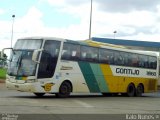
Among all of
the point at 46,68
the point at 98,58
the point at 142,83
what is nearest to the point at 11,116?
the point at 46,68

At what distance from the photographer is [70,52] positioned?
24.9 metres

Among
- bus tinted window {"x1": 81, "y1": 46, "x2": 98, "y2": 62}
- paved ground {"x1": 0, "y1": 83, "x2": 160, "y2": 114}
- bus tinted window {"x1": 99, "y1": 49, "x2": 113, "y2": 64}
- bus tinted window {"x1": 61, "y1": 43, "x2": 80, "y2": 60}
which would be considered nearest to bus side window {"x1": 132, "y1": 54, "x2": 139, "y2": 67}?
bus tinted window {"x1": 99, "y1": 49, "x2": 113, "y2": 64}

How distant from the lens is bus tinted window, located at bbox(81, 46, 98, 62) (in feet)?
85.3

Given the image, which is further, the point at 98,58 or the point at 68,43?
the point at 98,58

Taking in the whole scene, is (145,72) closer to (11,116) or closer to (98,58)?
(98,58)

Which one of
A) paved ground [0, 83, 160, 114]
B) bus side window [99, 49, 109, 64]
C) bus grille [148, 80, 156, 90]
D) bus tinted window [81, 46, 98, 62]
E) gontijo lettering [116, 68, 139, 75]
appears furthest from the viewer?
bus grille [148, 80, 156, 90]

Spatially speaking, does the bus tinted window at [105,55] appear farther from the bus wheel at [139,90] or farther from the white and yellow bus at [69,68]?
the bus wheel at [139,90]

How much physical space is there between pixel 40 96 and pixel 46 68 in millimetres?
2337

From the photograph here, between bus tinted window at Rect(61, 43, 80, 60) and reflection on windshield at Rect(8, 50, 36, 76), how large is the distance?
1.98 m

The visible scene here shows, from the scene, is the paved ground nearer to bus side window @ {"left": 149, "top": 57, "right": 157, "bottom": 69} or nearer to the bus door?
the bus door

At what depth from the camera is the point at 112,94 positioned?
104 feet

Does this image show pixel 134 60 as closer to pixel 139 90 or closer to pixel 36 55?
pixel 139 90

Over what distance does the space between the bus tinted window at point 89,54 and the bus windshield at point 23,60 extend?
336 cm

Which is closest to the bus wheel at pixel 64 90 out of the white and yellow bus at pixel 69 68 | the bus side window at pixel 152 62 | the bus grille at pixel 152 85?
the white and yellow bus at pixel 69 68
